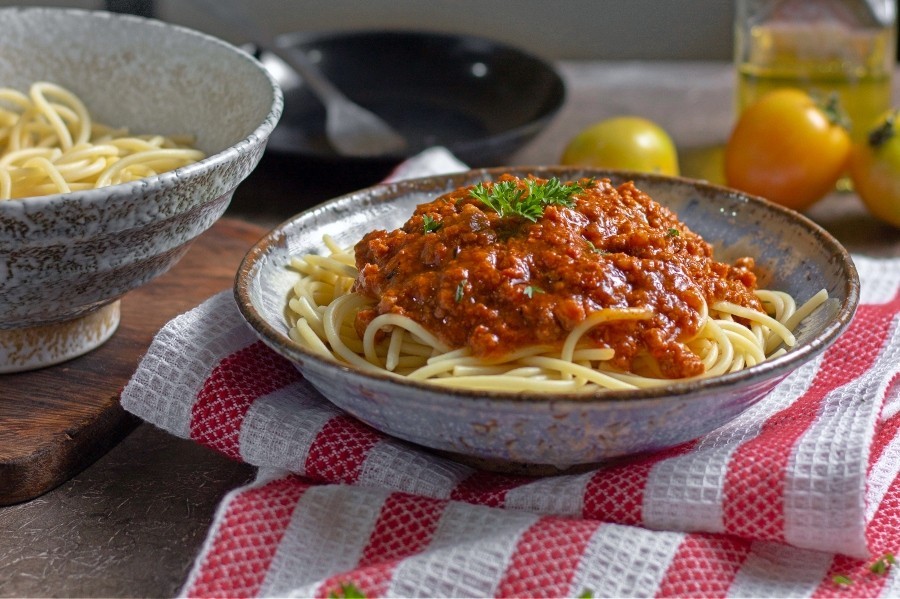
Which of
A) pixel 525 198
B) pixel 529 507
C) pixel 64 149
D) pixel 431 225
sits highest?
pixel 525 198

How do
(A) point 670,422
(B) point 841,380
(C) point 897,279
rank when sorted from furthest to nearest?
(C) point 897,279
(B) point 841,380
(A) point 670,422

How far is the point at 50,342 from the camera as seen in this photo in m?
3.04

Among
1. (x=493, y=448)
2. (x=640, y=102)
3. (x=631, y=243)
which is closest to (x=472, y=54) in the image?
(x=640, y=102)

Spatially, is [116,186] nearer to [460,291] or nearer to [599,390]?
[460,291]

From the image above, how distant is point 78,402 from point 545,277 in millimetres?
1294

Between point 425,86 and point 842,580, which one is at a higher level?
point 842,580

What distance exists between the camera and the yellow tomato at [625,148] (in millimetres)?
4543

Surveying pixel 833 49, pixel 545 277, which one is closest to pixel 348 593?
pixel 545 277

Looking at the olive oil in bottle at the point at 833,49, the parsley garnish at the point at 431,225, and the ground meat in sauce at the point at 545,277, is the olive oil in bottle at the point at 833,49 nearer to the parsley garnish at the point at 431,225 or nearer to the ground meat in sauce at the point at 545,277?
the ground meat in sauce at the point at 545,277

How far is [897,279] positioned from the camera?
11.9 feet

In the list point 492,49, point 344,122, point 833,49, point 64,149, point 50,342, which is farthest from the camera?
point 492,49

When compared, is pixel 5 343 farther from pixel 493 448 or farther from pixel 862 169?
pixel 862 169

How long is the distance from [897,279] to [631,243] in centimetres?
137

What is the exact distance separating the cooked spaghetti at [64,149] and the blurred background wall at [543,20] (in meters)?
3.64
